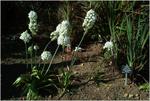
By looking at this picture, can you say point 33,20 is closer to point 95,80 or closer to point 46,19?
point 95,80

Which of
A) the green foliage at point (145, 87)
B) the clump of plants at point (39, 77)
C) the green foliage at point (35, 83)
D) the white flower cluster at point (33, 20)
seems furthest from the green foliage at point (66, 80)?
the green foliage at point (145, 87)

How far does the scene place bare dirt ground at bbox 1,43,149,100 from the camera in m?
5.16

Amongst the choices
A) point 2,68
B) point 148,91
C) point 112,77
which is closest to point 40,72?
point 2,68

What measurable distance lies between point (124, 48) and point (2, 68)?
1705mm

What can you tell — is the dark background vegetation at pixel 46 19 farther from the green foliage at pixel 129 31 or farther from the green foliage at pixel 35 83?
the green foliage at pixel 35 83

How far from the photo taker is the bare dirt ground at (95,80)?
5164 millimetres

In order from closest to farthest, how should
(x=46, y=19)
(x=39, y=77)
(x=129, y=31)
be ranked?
(x=39, y=77) → (x=129, y=31) → (x=46, y=19)

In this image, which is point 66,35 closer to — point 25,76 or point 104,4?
point 25,76

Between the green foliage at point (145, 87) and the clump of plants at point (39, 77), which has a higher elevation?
the clump of plants at point (39, 77)

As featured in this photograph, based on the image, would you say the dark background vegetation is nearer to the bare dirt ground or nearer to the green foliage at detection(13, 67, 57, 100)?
the bare dirt ground

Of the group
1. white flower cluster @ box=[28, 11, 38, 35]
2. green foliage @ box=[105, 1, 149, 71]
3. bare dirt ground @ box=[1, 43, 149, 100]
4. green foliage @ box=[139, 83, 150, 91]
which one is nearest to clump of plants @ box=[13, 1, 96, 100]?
white flower cluster @ box=[28, 11, 38, 35]

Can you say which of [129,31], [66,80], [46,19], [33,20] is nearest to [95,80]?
[66,80]

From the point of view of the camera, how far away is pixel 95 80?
5391 mm

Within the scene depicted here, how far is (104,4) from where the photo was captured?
621 centimetres
